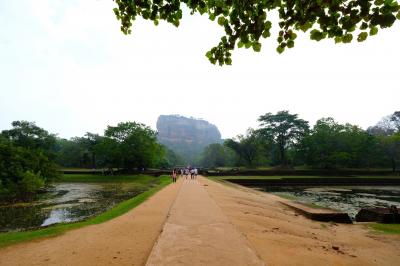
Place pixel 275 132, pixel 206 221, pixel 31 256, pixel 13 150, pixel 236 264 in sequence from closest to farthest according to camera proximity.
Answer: pixel 236 264 < pixel 31 256 < pixel 206 221 < pixel 13 150 < pixel 275 132

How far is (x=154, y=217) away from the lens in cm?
1044

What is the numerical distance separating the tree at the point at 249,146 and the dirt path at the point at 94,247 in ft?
197

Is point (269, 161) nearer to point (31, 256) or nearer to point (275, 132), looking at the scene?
point (275, 132)

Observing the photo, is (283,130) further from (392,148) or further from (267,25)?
(267,25)

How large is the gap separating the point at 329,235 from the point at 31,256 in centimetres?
845

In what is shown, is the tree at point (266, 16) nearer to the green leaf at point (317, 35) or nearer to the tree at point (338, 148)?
the green leaf at point (317, 35)

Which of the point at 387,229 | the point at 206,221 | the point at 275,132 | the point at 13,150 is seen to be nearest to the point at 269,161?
the point at 275,132

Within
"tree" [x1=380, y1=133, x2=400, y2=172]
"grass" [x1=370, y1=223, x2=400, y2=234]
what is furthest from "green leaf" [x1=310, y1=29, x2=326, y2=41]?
"tree" [x1=380, y1=133, x2=400, y2=172]

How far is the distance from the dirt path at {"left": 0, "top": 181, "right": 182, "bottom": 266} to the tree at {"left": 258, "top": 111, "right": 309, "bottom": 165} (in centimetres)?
6245

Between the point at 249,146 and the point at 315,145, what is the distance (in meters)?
13.7

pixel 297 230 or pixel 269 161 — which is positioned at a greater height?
pixel 269 161

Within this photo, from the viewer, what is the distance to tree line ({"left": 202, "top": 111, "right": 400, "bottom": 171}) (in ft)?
195

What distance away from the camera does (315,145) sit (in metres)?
60.8

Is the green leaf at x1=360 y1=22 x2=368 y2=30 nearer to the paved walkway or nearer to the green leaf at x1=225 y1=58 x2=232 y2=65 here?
the green leaf at x1=225 y1=58 x2=232 y2=65
